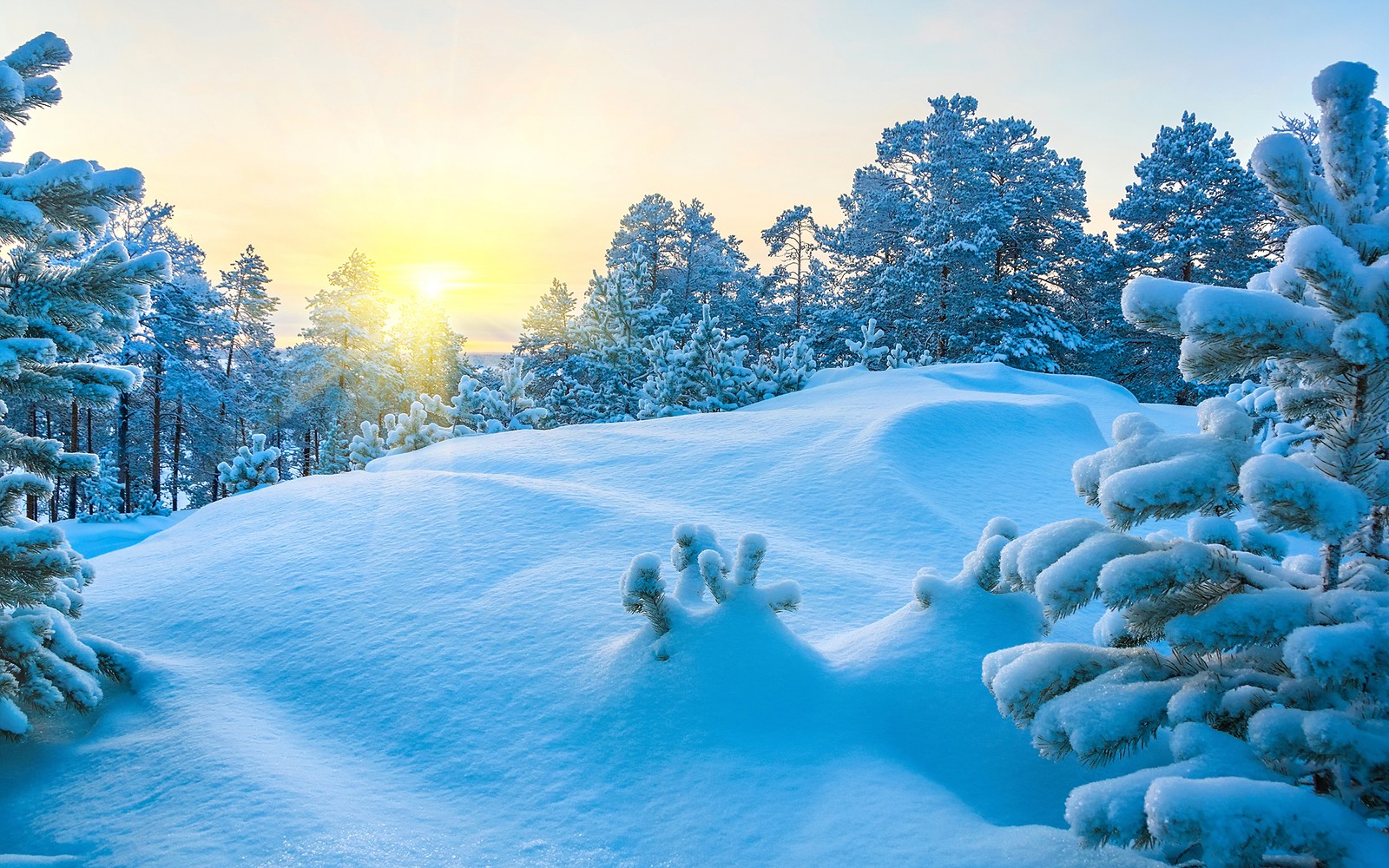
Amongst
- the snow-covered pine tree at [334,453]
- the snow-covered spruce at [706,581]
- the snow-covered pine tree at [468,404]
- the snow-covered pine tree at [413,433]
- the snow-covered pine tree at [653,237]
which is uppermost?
the snow-covered pine tree at [653,237]

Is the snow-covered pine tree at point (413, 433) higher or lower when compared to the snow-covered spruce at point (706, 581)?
higher

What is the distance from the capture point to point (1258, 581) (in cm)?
189

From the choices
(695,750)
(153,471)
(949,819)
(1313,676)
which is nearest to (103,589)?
(695,750)

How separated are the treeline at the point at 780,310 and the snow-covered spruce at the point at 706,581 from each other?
40.6ft

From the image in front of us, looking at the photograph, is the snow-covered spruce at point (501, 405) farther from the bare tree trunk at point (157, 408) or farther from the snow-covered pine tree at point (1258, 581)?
the bare tree trunk at point (157, 408)

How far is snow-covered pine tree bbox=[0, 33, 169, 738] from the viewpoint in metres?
2.91

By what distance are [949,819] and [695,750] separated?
3.10 ft

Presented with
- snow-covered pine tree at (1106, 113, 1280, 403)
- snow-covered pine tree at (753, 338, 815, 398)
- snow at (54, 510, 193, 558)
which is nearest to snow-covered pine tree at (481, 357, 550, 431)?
snow-covered pine tree at (753, 338, 815, 398)

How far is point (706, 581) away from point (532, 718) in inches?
38.5

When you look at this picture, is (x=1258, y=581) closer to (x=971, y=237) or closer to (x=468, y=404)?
(x=468, y=404)

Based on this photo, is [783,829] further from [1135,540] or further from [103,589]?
[103,589]

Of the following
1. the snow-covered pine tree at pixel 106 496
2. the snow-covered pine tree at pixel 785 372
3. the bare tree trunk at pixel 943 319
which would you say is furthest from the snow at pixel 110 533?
the bare tree trunk at pixel 943 319

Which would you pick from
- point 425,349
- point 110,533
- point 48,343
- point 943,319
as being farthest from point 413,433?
point 425,349

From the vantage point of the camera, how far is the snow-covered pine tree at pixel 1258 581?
60.0 inches
